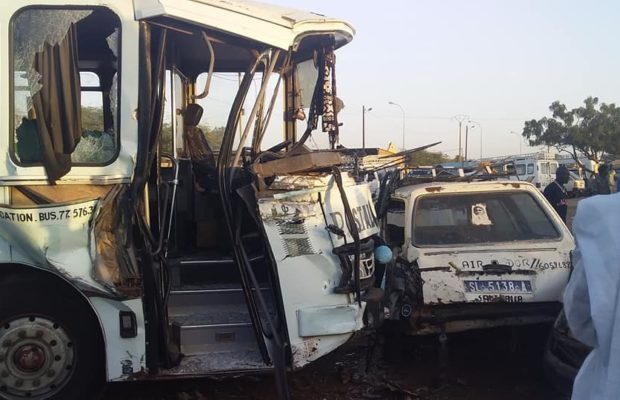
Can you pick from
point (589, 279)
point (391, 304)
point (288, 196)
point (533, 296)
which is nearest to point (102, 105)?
point (288, 196)

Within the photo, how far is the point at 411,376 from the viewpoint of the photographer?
17.7ft

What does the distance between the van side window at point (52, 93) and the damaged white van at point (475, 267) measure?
2.87 metres

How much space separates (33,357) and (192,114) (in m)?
2.68

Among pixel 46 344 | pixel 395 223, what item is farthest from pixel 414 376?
pixel 46 344

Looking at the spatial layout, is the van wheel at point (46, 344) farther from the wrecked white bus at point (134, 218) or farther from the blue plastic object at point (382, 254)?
the blue plastic object at point (382, 254)

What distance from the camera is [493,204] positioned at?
19.2 ft

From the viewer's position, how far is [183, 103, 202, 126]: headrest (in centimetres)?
567

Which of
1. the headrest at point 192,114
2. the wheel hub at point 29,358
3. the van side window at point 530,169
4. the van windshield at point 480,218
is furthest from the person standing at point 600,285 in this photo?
the van side window at point 530,169

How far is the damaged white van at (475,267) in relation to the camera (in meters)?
5.19

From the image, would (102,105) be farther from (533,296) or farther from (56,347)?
(533,296)

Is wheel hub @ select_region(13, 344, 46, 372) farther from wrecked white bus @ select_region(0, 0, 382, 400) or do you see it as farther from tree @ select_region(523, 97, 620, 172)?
tree @ select_region(523, 97, 620, 172)

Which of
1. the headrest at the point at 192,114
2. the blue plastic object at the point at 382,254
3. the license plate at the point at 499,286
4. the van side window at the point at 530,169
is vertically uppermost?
the headrest at the point at 192,114

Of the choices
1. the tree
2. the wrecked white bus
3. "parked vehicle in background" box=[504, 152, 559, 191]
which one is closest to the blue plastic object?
the wrecked white bus

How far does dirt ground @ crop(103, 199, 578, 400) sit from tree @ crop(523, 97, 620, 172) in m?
50.8
